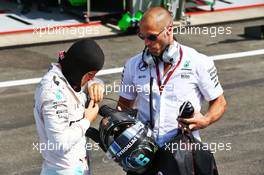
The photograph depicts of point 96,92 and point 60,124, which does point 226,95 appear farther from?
point 60,124

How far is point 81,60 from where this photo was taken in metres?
4.26

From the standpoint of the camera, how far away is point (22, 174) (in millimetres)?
7641

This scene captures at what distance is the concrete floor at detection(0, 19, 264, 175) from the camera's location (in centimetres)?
795

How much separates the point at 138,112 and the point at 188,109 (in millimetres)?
594

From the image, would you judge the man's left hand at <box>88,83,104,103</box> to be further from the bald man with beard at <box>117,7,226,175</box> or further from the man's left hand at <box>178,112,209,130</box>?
the man's left hand at <box>178,112,209,130</box>

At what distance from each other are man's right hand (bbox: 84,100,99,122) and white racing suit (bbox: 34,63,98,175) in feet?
0.14

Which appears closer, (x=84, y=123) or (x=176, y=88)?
(x=84, y=123)

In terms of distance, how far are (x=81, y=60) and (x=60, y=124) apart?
50 centimetres

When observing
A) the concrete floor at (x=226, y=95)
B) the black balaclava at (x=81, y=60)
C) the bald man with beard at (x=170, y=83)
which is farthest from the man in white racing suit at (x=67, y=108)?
the concrete floor at (x=226, y=95)

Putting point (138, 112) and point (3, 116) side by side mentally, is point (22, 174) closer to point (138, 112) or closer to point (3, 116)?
point (3, 116)

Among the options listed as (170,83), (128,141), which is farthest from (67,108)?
(170,83)

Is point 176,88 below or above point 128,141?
above

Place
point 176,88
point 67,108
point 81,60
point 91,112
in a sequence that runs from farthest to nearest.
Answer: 1. point 176,88
2. point 91,112
3. point 67,108
4. point 81,60

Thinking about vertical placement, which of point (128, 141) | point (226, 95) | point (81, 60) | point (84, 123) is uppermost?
point (81, 60)
